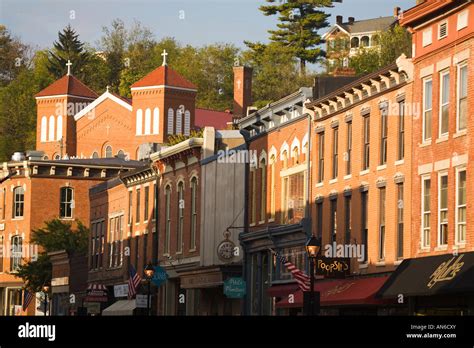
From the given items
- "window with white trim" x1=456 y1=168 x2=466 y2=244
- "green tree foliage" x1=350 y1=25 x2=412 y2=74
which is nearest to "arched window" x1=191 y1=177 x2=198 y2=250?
"window with white trim" x1=456 y1=168 x2=466 y2=244

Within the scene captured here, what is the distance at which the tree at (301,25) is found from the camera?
8629 cm

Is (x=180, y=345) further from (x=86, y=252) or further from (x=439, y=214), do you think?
(x=86, y=252)

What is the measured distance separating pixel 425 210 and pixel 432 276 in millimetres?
2981

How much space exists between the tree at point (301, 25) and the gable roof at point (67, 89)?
1375 inches

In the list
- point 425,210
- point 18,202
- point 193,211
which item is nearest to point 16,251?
point 18,202

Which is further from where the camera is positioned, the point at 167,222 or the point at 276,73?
the point at 276,73

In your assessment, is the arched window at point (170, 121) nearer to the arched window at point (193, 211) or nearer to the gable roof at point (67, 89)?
the gable roof at point (67, 89)

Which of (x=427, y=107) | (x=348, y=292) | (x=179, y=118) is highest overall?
(x=179, y=118)

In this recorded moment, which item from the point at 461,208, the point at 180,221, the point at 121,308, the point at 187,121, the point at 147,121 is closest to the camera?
the point at 461,208

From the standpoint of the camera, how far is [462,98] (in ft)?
121

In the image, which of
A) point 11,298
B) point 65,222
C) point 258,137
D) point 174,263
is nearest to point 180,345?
point 258,137

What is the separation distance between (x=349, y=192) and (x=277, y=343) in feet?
97.9

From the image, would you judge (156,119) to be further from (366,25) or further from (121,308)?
(121,308)

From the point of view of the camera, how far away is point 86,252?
88312 millimetres
